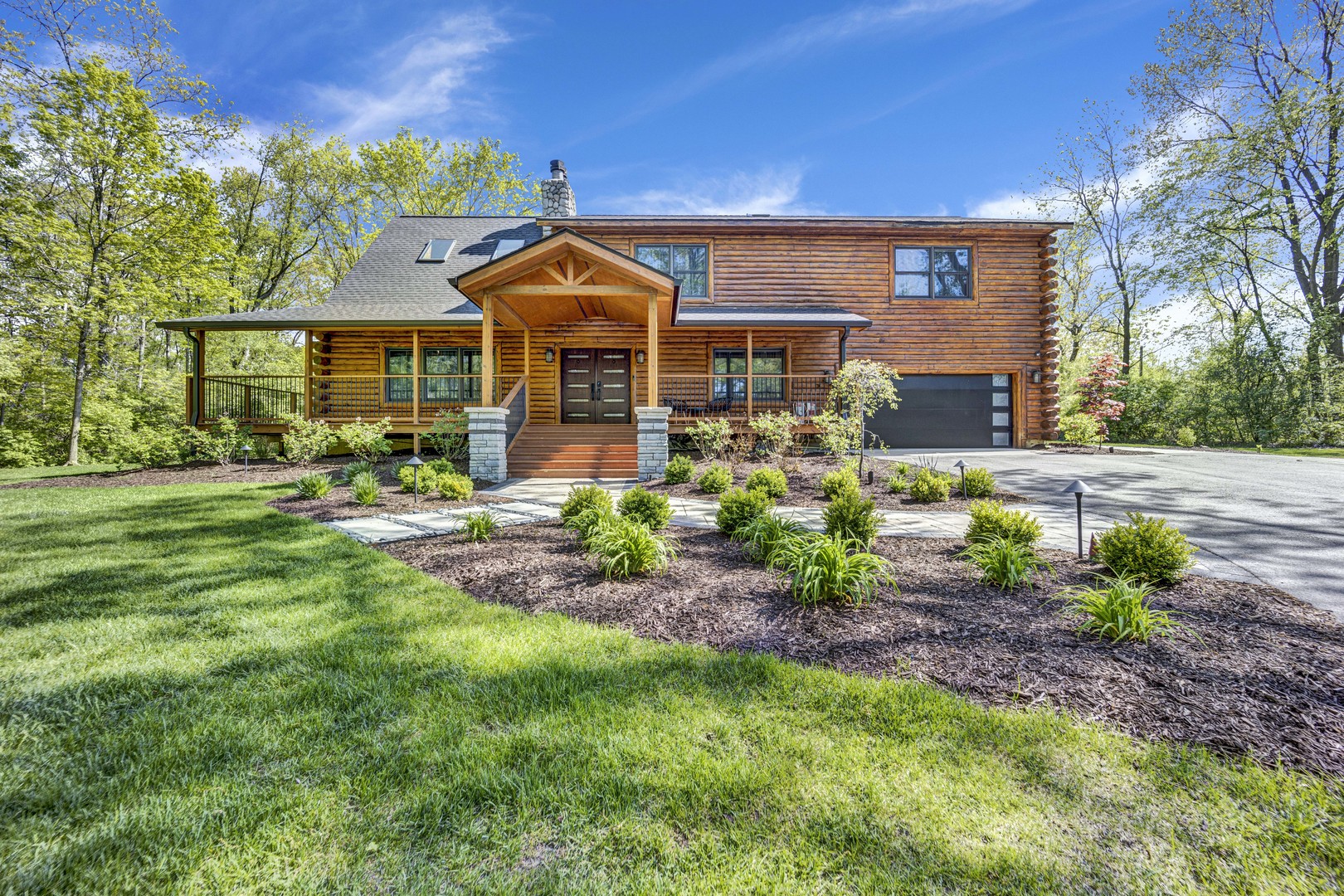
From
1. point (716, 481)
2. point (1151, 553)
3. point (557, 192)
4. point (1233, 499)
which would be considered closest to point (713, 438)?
point (716, 481)

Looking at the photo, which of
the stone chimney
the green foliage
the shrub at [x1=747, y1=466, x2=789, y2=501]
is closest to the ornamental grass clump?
the green foliage

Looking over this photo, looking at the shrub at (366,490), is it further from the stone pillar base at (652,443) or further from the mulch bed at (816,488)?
the stone pillar base at (652,443)

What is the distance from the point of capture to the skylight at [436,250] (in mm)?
14602

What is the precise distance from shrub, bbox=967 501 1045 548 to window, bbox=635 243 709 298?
10.6 m

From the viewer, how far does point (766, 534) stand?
4.21 m

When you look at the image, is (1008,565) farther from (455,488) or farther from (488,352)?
(488,352)

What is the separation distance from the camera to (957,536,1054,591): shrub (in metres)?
3.35

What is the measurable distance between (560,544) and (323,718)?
2658 millimetres

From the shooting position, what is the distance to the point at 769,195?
18.0 meters

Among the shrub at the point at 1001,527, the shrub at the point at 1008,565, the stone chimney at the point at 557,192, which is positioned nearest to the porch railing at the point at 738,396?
the stone chimney at the point at 557,192

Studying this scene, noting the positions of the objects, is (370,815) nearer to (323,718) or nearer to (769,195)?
(323,718)

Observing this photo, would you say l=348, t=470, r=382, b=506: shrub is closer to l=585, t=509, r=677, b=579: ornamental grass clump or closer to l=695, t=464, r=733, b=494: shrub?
l=585, t=509, r=677, b=579: ornamental grass clump

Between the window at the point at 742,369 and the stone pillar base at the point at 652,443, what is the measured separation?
4541 millimetres

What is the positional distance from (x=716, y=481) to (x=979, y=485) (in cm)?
356
